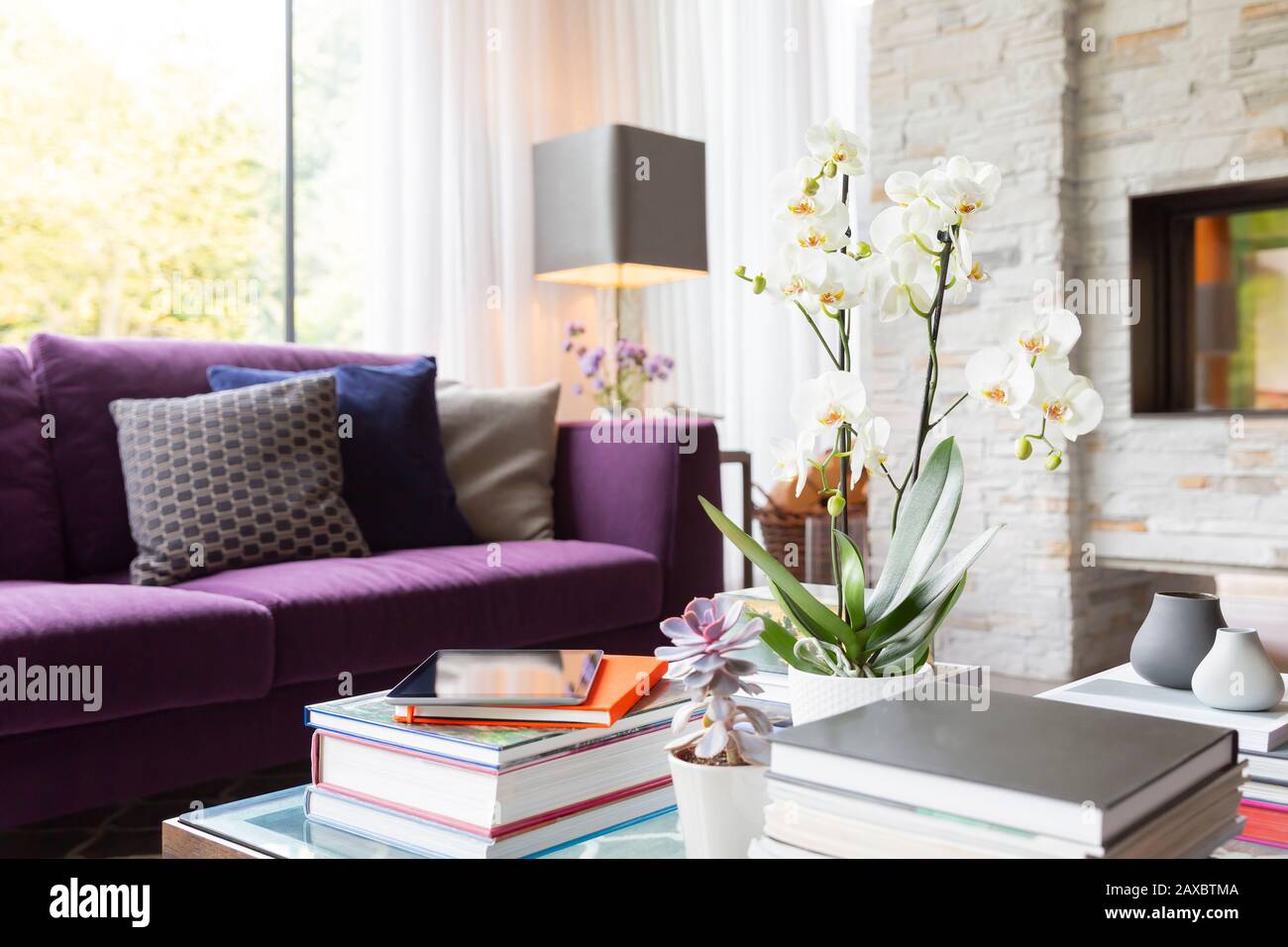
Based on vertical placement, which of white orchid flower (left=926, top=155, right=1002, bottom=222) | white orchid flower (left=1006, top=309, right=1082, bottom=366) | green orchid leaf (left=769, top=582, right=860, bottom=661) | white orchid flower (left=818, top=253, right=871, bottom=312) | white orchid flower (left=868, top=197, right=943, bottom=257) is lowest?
green orchid leaf (left=769, top=582, right=860, bottom=661)

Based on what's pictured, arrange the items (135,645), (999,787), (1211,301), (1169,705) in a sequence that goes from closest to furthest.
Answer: (999,787) → (1169,705) → (135,645) → (1211,301)

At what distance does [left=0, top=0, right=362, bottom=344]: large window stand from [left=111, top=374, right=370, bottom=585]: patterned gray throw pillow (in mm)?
2324

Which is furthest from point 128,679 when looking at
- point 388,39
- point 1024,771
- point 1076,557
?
point 388,39

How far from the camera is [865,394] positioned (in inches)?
35.4

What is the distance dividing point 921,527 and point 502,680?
0.37 meters

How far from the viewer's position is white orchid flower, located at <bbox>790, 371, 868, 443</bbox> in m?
0.89

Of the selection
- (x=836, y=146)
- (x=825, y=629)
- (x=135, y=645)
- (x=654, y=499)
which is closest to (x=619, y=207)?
(x=654, y=499)

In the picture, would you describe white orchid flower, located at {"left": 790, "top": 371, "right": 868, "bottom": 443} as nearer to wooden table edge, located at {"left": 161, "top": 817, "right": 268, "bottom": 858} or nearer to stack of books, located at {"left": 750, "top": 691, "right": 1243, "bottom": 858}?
stack of books, located at {"left": 750, "top": 691, "right": 1243, "bottom": 858}

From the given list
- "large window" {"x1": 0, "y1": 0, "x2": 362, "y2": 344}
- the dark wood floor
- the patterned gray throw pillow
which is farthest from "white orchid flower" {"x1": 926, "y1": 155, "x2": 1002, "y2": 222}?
"large window" {"x1": 0, "y1": 0, "x2": 362, "y2": 344}

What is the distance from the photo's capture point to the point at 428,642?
2129mm

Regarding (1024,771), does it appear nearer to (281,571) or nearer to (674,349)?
(281,571)

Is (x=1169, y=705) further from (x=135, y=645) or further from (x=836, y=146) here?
(x=135, y=645)

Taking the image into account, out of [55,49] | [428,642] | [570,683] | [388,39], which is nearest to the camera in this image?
[570,683]
